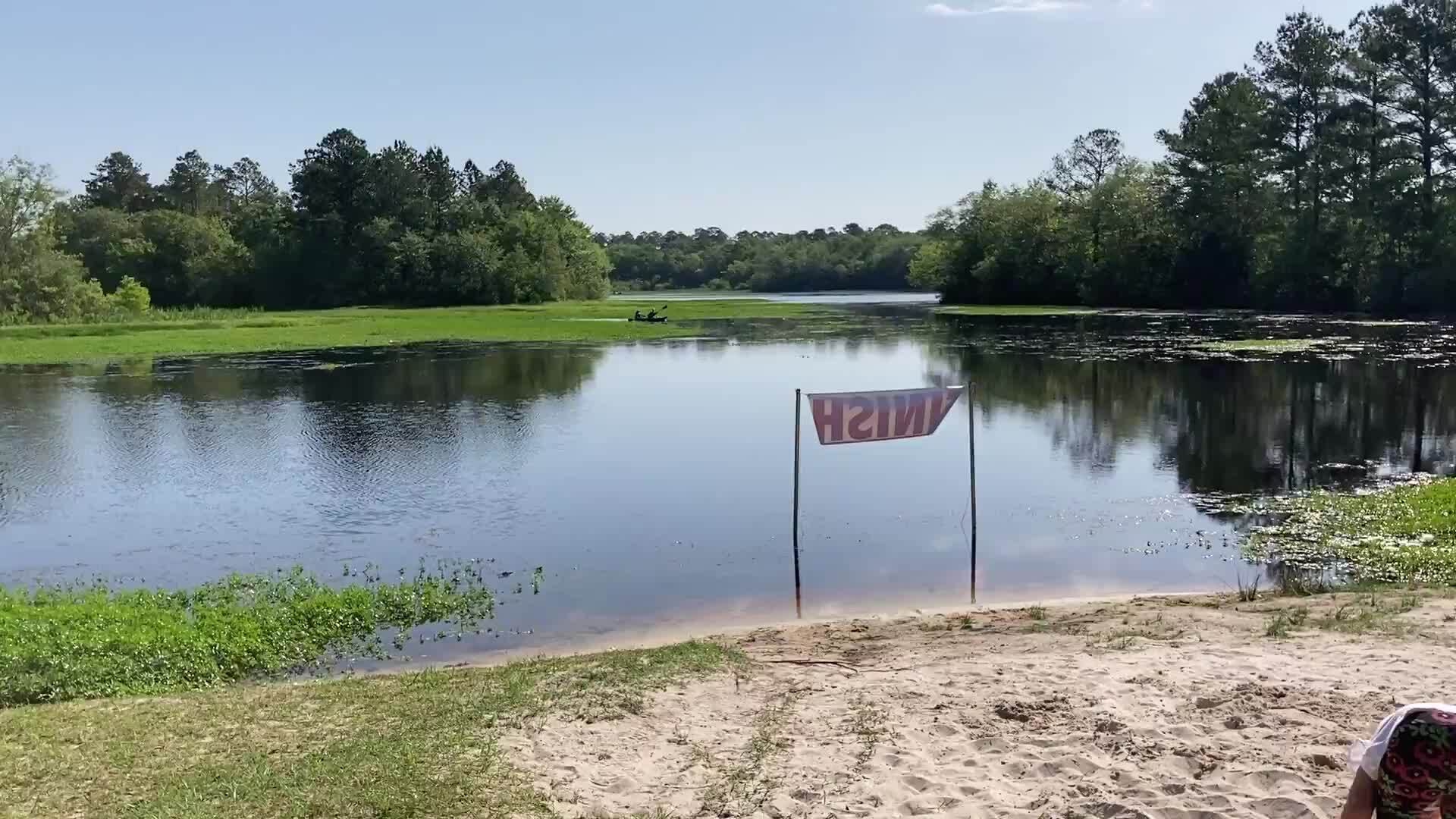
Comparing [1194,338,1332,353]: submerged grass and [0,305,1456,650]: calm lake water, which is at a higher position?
[1194,338,1332,353]: submerged grass

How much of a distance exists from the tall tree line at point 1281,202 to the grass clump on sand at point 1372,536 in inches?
2021

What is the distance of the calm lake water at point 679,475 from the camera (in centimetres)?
1308

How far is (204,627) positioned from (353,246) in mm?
98452

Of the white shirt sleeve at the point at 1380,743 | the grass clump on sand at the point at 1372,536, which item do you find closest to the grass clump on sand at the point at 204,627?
the white shirt sleeve at the point at 1380,743

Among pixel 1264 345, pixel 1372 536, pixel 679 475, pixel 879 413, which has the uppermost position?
pixel 879 413

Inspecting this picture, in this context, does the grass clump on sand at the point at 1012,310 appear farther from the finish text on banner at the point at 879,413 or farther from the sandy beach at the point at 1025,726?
the sandy beach at the point at 1025,726

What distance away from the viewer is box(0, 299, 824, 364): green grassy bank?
48438mm

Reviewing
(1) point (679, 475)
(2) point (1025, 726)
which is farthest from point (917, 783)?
(1) point (679, 475)

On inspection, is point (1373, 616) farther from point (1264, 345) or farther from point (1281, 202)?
point (1281, 202)

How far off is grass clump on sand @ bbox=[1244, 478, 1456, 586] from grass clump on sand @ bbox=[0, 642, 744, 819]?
755 centimetres

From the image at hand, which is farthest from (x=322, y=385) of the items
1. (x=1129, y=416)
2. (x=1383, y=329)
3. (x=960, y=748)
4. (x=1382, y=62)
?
(x=1382, y=62)

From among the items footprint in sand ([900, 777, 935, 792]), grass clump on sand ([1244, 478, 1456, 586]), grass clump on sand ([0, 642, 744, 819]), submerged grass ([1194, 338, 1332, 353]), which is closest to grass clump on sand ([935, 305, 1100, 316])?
submerged grass ([1194, 338, 1332, 353])

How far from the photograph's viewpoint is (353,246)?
102 meters

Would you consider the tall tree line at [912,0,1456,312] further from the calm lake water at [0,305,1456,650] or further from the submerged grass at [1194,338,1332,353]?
the calm lake water at [0,305,1456,650]
